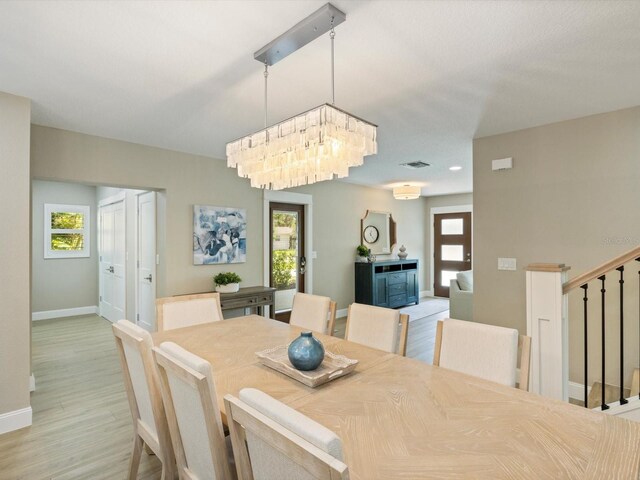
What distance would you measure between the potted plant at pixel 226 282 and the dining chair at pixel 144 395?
2358 mm

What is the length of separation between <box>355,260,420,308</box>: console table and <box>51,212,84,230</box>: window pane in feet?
17.1

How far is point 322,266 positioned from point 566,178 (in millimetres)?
3737

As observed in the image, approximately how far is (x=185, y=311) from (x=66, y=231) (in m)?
5.02

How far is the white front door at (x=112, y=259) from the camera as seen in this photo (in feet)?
17.8

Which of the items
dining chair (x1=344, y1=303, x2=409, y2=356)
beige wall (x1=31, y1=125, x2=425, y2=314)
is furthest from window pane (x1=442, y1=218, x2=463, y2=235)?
dining chair (x1=344, y1=303, x2=409, y2=356)

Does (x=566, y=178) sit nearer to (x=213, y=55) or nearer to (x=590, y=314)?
(x=590, y=314)

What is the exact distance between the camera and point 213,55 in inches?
79.9

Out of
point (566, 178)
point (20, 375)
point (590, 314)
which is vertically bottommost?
point (20, 375)

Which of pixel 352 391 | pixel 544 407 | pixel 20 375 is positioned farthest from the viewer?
pixel 20 375

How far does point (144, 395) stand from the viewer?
1.65 m

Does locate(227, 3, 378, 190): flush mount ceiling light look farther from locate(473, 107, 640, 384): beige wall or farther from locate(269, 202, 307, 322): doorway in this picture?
locate(269, 202, 307, 322): doorway

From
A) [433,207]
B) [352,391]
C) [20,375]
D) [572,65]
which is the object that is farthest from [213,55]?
[433,207]

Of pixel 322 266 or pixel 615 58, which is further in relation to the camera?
pixel 322 266

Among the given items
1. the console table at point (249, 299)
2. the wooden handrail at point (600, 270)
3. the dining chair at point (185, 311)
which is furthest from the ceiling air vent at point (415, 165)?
the dining chair at point (185, 311)
